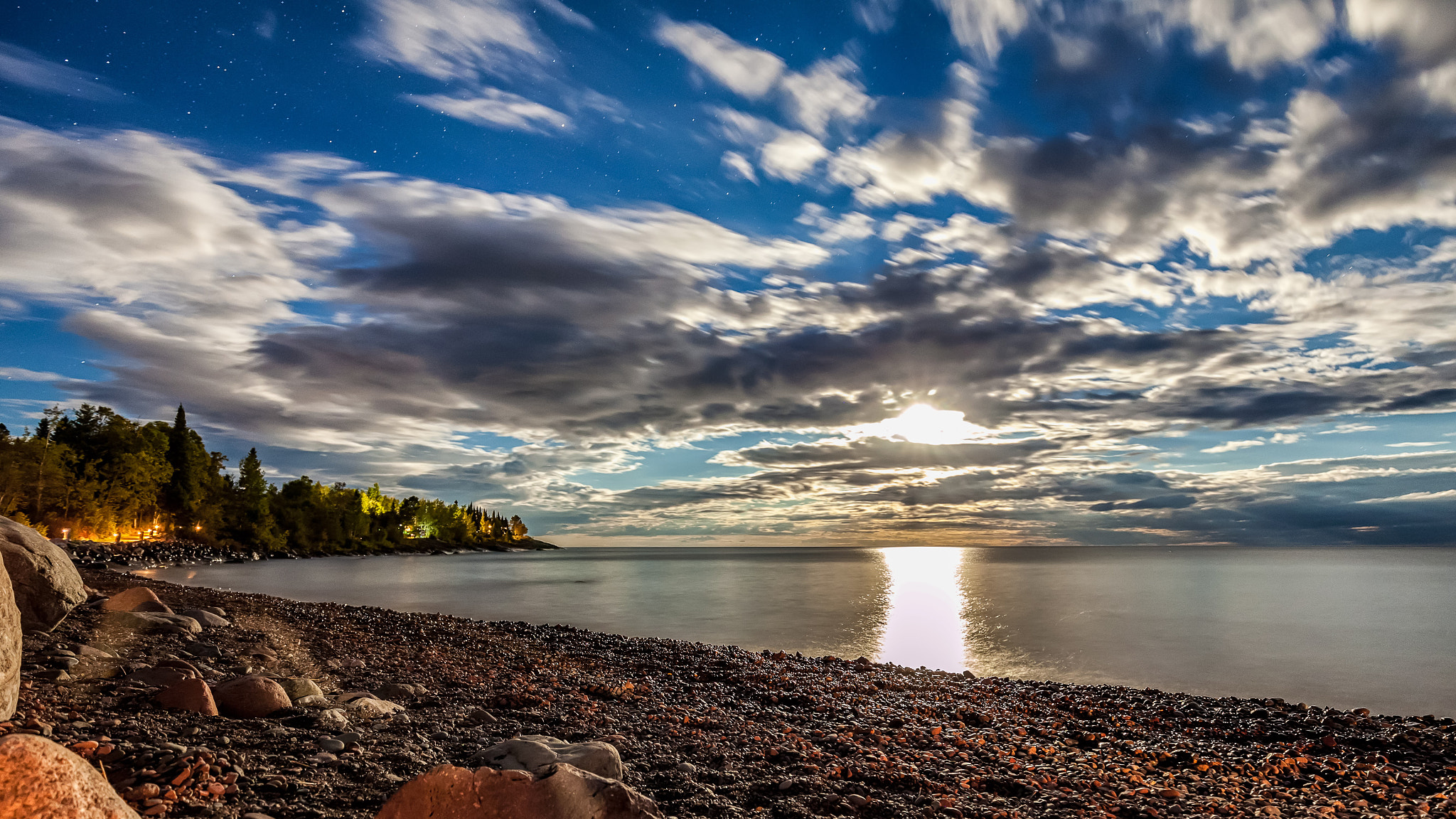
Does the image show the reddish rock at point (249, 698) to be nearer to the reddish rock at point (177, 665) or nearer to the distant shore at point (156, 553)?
the reddish rock at point (177, 665)

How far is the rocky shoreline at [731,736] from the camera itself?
770cm

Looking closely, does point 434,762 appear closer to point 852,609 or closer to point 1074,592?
point 852,609

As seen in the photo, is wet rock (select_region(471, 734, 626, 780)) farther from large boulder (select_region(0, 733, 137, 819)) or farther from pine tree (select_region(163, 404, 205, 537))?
pine tree (select_region(163, 404, 205, 537))

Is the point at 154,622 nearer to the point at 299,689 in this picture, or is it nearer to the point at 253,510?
the point at 299,689

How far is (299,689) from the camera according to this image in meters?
11.0

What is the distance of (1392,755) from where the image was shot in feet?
41.4

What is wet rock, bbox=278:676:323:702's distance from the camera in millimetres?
10781

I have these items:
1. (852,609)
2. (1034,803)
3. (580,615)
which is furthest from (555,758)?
(852,609)

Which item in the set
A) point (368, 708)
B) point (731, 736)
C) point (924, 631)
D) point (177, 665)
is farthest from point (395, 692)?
point (924, 631)

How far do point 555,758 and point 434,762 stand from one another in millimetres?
2257

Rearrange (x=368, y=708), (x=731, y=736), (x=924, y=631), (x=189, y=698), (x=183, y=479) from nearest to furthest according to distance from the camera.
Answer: (x=189, y=698) → (x=368, y=708) → (x=731, y=736) → (x=924, y=631) → (x=183, y=479)

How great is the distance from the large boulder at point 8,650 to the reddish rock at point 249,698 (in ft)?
7.24

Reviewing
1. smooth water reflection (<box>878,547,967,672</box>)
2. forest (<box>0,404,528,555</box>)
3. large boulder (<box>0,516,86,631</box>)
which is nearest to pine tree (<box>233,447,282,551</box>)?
forest (<box>0,404,528,555</box>)

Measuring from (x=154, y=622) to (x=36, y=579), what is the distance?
4945mm
